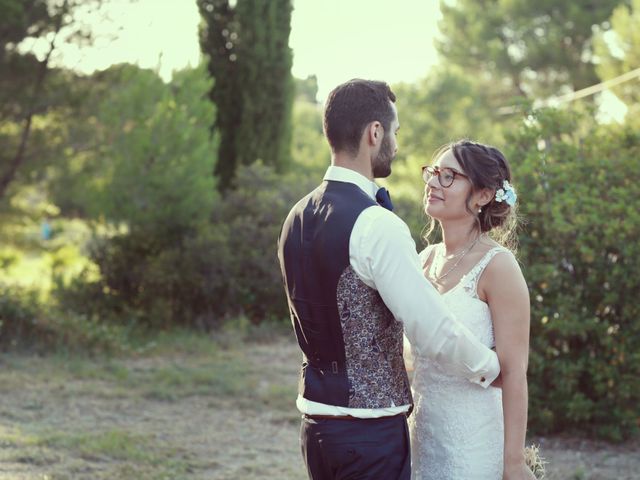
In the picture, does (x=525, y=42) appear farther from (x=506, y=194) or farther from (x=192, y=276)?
(x=506, y=194)

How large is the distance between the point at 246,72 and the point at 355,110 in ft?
32.5

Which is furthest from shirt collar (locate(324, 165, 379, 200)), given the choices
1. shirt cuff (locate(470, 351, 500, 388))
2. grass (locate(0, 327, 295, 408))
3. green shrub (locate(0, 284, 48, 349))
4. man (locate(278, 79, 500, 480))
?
green shrub (locate(0, 284, 48, 349))

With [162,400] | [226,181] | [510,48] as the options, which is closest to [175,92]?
[226,181]

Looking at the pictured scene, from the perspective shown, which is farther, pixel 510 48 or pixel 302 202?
pixel 510 48

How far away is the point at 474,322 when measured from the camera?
2.89 metres

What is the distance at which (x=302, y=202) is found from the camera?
2631mm

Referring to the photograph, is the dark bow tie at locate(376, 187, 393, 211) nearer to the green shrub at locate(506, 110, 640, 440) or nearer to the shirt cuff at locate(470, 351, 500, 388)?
the shirt cuff at locate(470, 351, 500, 388)

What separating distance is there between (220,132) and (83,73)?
97.6 inches

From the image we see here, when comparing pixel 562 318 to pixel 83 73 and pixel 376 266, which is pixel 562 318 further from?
pixel 83 73

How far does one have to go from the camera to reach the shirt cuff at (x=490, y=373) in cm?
265

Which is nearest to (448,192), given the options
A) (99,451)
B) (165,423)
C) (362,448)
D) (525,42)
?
(362,448)

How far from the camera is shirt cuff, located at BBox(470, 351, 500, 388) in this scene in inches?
104

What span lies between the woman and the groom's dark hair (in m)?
0.52

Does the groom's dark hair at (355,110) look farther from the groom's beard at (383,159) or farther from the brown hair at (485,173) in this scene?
the brown hair at (485,173)
